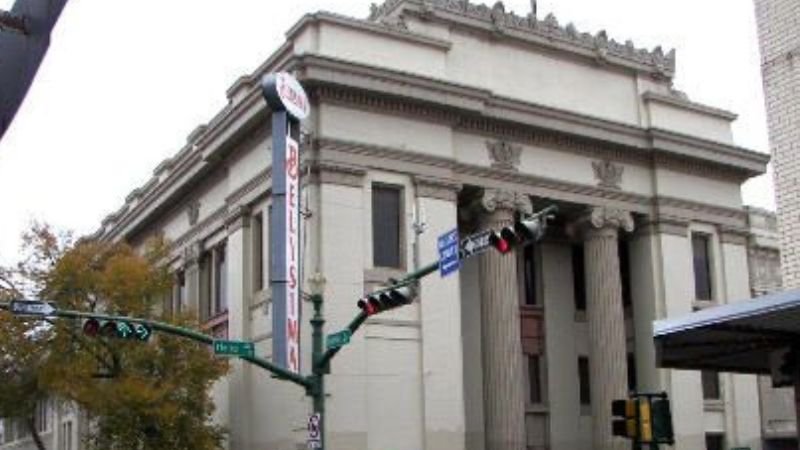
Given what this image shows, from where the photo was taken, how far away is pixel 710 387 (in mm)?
44531

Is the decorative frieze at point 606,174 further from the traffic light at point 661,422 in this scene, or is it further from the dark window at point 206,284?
the traffic light at point 661,422

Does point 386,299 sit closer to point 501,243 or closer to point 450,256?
point 450,256

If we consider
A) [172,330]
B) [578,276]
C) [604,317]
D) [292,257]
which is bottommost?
[172,330]

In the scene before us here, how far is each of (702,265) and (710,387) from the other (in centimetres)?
519

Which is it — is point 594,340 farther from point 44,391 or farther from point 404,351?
point 44,391

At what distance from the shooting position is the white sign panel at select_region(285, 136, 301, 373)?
99.9 feet

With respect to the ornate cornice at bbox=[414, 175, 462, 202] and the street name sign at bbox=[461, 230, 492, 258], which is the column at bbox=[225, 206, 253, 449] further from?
the street name sign at bbox=[461, 230, 492, 258]

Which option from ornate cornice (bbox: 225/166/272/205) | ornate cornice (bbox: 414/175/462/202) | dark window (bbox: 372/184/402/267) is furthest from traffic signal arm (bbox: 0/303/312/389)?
ornate cornice (bbox: 225/166/272/205)

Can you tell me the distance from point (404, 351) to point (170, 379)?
8.07m

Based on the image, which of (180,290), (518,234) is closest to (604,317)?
(180,290)

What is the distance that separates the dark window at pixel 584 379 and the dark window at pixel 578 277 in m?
2.21

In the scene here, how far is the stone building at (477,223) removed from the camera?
36031 mm

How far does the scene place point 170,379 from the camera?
37.2 metres

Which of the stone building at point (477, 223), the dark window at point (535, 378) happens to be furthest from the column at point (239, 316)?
the dark window at point (535, 378)
